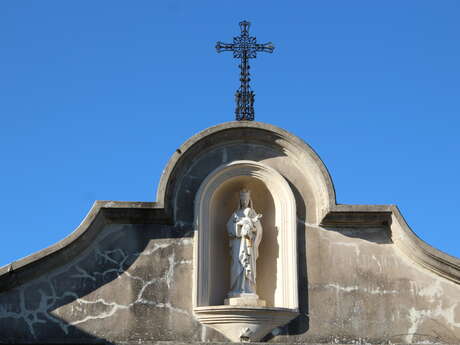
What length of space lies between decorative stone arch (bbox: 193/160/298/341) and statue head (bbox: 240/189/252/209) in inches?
9.1

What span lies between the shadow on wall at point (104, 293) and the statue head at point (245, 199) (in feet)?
3.65

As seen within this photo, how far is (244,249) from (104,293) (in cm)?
219

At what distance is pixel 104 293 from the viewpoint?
1294cm

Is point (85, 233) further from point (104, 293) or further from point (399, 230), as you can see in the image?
point (399, 230)

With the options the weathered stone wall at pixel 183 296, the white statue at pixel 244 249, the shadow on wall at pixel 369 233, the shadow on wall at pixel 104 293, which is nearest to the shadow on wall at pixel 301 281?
the weathered stone wall at pixel 183 296

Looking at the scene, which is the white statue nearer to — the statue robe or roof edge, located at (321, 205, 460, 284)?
the statue robe

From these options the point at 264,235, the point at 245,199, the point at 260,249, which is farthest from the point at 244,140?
the point at 260,249

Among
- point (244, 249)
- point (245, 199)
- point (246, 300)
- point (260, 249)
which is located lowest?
point (246, 300)

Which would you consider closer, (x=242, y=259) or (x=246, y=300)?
(x=246, y=300)

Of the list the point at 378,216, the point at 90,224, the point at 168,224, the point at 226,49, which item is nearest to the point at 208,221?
the point at 168,224

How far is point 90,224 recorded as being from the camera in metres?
13.1

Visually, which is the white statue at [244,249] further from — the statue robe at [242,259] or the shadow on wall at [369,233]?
the shadow on wall at [369,233]

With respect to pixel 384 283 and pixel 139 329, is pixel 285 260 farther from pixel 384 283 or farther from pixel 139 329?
pixel 139 329

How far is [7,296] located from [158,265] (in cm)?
225
